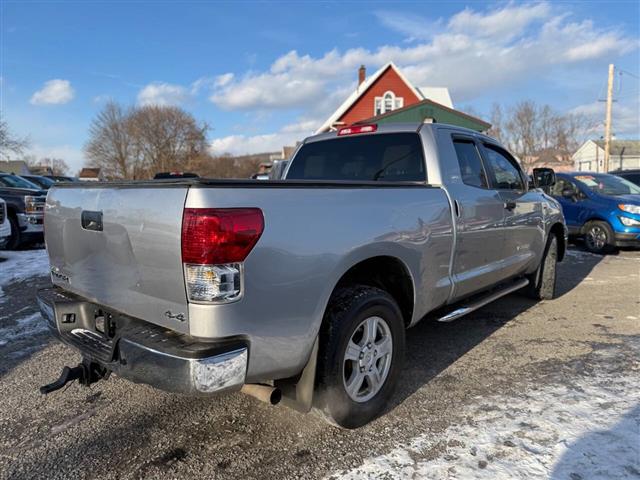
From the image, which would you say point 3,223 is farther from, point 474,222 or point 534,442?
point 534,442

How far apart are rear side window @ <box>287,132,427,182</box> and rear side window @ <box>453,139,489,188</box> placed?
43 centimetres

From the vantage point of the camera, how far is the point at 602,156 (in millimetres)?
60594

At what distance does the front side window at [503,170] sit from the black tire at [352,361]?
2123mm

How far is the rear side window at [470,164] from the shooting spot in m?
3.82

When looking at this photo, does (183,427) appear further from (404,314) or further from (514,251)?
(514,251)

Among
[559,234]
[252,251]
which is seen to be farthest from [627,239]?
[252,251]

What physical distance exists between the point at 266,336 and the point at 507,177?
3.38 metres

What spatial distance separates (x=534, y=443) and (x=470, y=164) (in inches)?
90.0

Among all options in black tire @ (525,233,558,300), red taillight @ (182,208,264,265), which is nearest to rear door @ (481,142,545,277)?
black tire @ (525,233,558,300)

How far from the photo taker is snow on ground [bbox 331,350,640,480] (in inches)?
91.4

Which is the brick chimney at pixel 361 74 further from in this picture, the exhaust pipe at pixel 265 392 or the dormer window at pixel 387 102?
the exhaust pipe at pixel 265 392

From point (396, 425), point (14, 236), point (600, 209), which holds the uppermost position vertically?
point (600, 209)

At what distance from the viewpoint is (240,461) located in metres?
2.46

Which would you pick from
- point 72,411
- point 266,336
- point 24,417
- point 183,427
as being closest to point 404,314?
point 266,336
